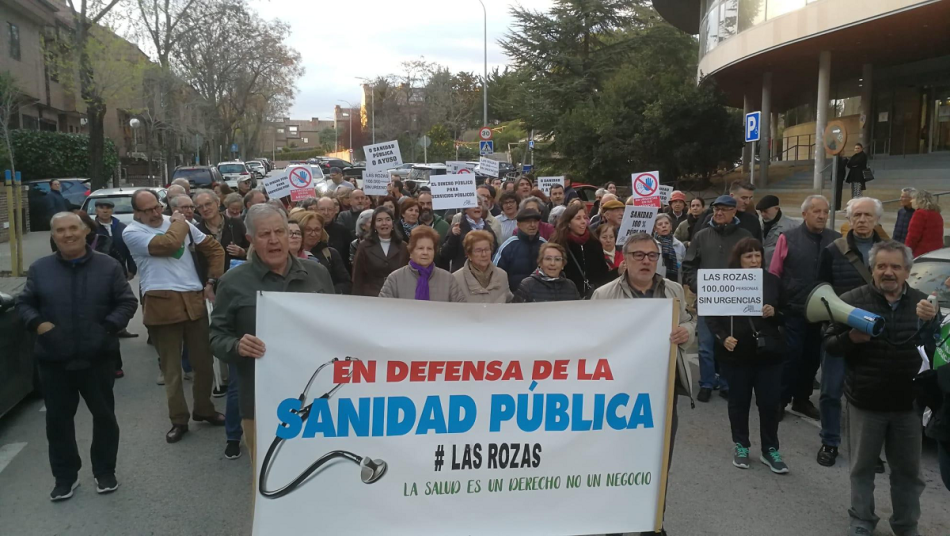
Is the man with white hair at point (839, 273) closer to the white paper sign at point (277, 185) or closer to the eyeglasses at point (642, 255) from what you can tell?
the eyeglasses at point (642, 255)

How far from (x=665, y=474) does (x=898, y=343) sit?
1591mm

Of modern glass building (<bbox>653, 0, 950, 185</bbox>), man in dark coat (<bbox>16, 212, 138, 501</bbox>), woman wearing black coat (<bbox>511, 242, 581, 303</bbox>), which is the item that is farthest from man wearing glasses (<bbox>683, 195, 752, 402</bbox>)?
modern glass building (<bbox>653, 0, 950, 185</bbox>)

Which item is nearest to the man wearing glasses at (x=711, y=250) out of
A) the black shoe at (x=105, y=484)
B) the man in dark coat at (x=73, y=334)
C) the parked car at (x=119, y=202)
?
the man in dark coat at (x=73, y=334)

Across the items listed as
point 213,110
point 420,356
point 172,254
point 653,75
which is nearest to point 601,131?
point 653,75

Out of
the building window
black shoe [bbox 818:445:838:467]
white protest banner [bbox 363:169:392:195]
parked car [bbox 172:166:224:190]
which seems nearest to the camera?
black shoe [bbox 818:445:838:467]

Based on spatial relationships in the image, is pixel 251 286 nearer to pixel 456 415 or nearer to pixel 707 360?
pixel 456 415

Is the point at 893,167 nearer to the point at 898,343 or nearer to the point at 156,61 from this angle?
the point at 898,343

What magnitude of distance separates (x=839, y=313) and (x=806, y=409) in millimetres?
2924

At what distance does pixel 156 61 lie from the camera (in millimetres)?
43062

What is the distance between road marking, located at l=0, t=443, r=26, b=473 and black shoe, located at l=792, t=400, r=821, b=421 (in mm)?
6620

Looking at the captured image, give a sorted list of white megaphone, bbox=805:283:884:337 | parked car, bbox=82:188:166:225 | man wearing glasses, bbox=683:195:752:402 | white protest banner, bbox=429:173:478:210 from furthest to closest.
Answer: parked car, bbox=82:188:166:225 < white protest banner, bbox=429:173:478:210 < man wearing glasses, bbox=683:195:752:402 < white megaphone, bbox=805:283:884:337

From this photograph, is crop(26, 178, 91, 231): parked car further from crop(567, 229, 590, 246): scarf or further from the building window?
crop(567, 229, 590, 246): scarf

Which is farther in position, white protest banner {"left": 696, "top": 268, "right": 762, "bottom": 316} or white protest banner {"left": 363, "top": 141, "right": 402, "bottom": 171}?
white protest banner {"left": 363, "top": 141, "right": 402, "bottom": 171}

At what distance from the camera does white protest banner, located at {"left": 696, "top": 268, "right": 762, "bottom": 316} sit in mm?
5125
